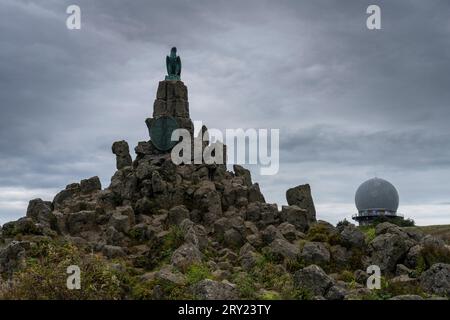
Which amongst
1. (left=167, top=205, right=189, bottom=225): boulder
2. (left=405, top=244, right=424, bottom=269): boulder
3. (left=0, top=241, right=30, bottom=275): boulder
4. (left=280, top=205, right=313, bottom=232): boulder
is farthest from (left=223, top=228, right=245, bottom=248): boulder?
(left=0, top=241, right=30, bottom=275): boulder

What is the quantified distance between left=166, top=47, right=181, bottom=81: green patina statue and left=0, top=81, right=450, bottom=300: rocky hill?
81cm

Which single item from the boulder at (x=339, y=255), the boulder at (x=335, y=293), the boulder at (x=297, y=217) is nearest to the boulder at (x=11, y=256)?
the boulder at (x=335, y=293)

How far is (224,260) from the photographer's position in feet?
127

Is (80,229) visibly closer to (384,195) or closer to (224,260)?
(224,260)

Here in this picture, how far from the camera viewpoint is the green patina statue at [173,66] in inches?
2124

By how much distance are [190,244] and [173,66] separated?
22831mm

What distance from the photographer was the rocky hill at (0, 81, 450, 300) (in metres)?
27.2

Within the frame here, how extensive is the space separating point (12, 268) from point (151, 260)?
28.8 feet

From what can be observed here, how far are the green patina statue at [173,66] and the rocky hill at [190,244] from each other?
0.81 meters

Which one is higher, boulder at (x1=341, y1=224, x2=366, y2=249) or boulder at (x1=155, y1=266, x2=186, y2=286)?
boulder at (x1=341, y1=224, x2=366, y2=249)

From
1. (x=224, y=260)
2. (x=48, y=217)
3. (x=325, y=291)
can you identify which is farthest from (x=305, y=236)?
(x=48, y=217)

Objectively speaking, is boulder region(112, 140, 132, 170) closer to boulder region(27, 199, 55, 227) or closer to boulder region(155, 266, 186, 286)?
boulder region(27, 199, 55, 227)
